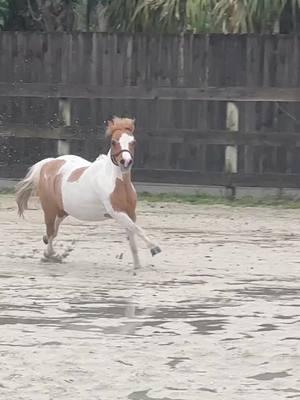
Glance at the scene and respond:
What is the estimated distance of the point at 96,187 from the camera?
402 inches

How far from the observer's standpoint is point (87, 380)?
6.23m

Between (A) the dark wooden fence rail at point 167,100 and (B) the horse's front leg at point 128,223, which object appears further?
(A) the dark wooden fence rail at point 167,100

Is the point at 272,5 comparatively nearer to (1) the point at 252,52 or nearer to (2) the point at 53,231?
(1) the point at 252,52

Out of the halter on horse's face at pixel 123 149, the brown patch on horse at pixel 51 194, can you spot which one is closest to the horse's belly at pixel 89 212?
the brown patch on horse at pixel 51 194

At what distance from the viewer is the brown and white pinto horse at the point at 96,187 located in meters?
10.0

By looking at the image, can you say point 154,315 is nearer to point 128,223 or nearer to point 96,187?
point 128,223

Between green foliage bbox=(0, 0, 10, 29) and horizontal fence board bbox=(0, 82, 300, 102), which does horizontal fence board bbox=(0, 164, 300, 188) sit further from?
green foliage bbox=(0, 0, 10, 29)

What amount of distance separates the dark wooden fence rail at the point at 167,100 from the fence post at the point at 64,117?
0.05 feet

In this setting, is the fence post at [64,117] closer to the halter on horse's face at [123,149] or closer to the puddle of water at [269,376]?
the halter on horse's face at [123,149]

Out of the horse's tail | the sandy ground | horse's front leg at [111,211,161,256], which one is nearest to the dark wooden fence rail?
the sandy ground

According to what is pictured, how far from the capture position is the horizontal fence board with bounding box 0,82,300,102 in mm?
15055

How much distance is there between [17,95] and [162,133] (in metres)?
2.07

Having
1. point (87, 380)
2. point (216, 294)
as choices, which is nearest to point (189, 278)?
point (216, 294)

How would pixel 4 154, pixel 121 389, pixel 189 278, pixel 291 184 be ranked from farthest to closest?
pixel 4 154
pixel 291 184
pixel 189 278
pixel 121 389
